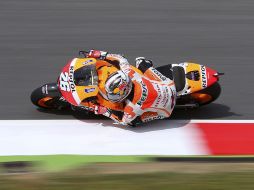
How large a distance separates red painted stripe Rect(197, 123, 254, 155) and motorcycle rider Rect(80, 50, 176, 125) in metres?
0.67

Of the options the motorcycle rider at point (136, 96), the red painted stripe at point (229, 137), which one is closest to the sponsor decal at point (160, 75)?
the motorcycle rider at point (136, 96)

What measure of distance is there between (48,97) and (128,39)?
299 centimetres

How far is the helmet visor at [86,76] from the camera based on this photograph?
8680mm

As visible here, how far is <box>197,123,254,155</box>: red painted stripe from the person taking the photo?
8.44 m

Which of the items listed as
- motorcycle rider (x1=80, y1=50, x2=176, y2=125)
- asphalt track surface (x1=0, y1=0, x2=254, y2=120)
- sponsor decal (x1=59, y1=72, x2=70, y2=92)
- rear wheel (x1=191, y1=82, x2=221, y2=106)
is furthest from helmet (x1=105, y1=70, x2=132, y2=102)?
rear wheel (x1=191, y1=82, x2=221, y2=106)

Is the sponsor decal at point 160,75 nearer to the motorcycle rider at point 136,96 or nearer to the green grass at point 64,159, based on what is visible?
the motorcycle rider at point 136,96

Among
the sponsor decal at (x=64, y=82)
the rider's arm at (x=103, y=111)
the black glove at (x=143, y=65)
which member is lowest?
the rider's arm at (x=103, y=111)

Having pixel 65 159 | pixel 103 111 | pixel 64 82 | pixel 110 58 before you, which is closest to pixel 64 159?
pixel 65 159

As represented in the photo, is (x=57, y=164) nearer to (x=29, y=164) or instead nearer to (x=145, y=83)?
(x=29, y=164)

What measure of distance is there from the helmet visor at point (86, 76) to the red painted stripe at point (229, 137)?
1.72m

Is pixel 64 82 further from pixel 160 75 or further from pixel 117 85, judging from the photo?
pixel 160 75

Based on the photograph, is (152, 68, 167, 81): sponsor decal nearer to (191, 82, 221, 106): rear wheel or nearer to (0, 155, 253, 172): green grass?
(191, 82, 221, 106): rear wheel

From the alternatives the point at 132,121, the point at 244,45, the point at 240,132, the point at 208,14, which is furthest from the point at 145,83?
the point at 208,14

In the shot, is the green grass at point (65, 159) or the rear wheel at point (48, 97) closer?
the green grass at point (65, 159)
